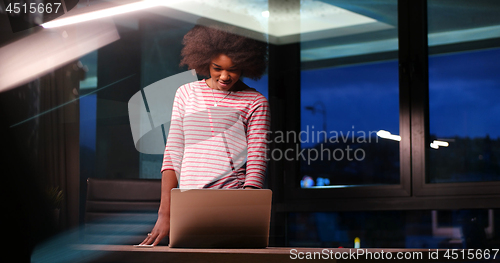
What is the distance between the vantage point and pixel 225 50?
183 cm

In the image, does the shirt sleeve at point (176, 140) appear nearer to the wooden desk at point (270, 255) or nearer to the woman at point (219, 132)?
the woman at point (219, 132)

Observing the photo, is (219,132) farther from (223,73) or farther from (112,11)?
(112,11)

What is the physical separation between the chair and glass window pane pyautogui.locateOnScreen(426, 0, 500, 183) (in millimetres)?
1689

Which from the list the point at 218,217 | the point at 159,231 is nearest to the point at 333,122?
the point at 159,231

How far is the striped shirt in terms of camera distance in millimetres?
1688

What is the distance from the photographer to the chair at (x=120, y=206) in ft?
7.80

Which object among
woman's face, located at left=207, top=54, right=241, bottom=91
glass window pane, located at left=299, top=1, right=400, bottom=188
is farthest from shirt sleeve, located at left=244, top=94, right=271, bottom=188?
glass window pane, located at left=299, top=1, right=400, bottom=188

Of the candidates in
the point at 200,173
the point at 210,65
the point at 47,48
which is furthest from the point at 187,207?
the point at 47,48

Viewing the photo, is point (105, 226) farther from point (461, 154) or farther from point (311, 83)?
point (461, 154)

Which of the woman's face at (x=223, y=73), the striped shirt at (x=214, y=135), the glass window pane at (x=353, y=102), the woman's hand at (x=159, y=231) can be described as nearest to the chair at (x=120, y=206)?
the striped shirt at (x=214, y=135)

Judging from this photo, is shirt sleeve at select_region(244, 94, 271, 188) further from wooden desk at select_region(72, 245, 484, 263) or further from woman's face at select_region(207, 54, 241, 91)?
wooden desk at select_region(72, 245, 484, 263)

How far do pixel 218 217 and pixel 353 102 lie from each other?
7.91 feet

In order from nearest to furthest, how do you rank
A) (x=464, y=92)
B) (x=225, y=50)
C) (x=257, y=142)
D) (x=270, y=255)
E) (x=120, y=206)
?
(x=270, y=255) → (x=257, y=142) → (x=225, y=50) → (x=120, y=206) → (x=464, y=92)

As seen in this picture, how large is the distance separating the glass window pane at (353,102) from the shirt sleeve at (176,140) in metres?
1.77
